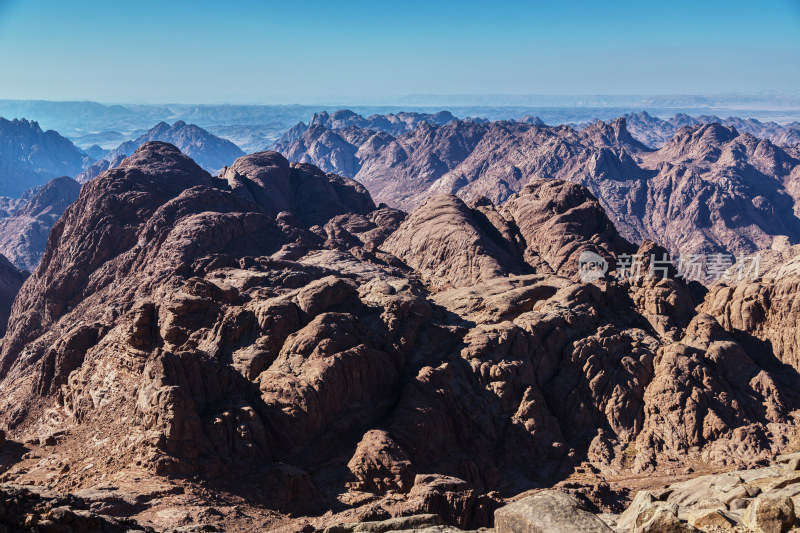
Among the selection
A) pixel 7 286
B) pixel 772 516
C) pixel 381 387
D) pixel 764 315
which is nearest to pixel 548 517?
pixel 772 516

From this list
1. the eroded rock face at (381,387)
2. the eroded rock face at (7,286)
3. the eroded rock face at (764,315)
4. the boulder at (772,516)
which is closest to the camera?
the boulder at (772,516)

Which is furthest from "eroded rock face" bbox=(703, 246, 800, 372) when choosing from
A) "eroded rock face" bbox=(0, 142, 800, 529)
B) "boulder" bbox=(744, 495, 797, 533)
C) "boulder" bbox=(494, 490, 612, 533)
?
"boulder" bbox=(494, 490, 612, 533)

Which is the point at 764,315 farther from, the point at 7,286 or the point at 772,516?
the point at 7,286

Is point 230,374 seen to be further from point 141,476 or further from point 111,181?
point 111,181

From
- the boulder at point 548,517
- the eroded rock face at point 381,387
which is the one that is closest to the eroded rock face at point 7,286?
the eroded rock face at point 381,387

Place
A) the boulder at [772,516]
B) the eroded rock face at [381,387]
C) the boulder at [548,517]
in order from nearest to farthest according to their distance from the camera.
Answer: the boulder at [772,516] → the boulder at [548,517] → the eroded rock face at [381,387]

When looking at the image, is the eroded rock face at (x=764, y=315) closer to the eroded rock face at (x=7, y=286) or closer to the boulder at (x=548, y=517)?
the boulder at (x=548, y=517)

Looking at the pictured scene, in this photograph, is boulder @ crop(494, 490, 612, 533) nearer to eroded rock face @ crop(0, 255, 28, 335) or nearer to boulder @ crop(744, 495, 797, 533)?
boulder @ crop(744, 495, 797, 533)

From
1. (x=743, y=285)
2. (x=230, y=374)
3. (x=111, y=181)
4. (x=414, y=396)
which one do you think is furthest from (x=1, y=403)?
(x=743, y=285)
